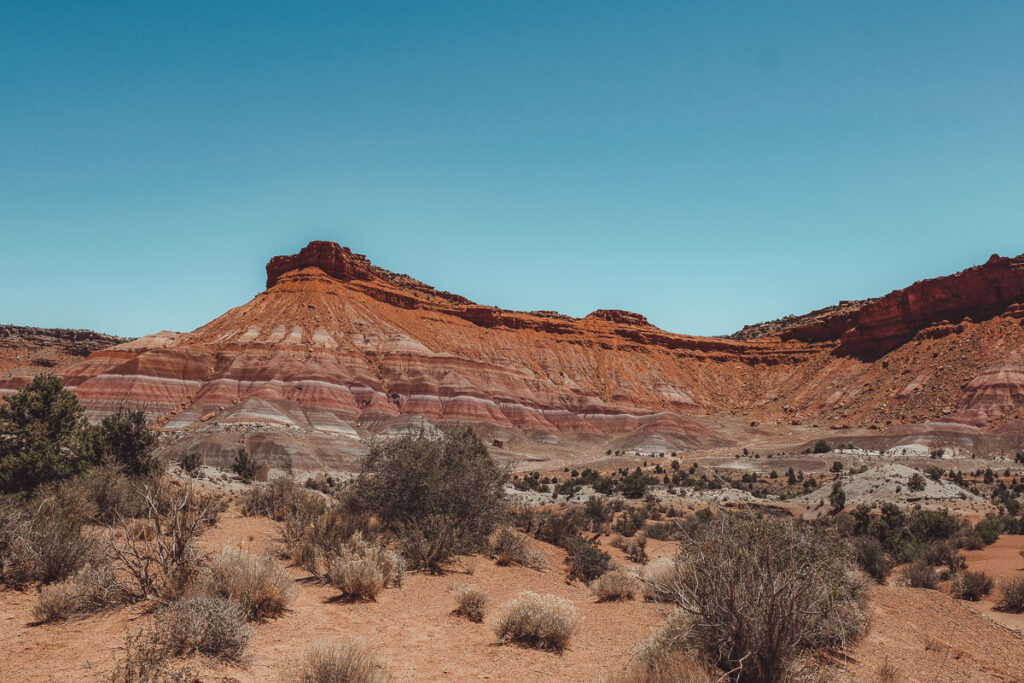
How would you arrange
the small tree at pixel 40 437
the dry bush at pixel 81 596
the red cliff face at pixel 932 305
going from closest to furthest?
the dry bush at pixel 81 596
the small tree at pixel 40 437
the red cliff face at pixel 932 305

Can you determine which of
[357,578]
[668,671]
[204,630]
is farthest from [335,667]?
[357,578]

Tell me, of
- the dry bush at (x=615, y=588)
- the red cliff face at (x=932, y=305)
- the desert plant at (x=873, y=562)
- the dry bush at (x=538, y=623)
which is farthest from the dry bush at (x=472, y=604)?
the red cliff face at (x=932, y=305)

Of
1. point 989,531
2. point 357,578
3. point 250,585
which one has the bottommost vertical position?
point 989,531

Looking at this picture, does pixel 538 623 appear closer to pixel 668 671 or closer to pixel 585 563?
pixel 668 671

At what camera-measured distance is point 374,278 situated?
101 m

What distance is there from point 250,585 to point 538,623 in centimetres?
381

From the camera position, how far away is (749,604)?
18.1ft

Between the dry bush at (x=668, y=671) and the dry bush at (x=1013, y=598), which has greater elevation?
the dry bush at (x=668, y=671)

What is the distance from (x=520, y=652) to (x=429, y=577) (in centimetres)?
399

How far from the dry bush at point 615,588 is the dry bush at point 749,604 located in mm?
4303

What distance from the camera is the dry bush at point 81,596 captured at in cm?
708

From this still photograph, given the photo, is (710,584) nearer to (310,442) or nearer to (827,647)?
(827,647)

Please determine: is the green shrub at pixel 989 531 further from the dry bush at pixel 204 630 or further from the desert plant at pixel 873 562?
the dry bush at pixel 204 630

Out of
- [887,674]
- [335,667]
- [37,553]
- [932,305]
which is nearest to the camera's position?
[335,667]
